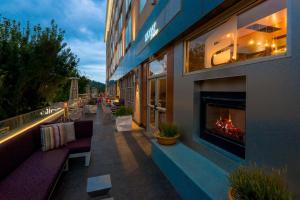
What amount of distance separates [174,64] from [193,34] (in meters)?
0.88

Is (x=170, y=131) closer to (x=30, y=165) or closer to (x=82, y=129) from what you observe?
(x=82, y=129)

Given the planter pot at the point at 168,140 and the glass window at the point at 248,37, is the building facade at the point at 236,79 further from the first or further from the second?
A: the planter pot at the point at 168,140

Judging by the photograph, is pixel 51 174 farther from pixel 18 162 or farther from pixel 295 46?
pixel 295 46

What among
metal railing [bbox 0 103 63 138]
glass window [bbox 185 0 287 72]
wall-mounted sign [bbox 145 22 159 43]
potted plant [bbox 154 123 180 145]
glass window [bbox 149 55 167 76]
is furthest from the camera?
glass window [bbox 149 55 167 76]

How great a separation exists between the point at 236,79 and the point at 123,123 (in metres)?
4.80

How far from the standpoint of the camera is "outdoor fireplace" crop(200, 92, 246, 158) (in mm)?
2242

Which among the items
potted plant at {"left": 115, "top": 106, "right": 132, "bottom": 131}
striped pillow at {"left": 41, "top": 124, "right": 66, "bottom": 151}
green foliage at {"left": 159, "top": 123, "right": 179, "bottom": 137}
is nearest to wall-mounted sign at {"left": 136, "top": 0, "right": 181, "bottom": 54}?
green foliage at {"left": 159, "top": 123, "right": 179, "bottom": 137}

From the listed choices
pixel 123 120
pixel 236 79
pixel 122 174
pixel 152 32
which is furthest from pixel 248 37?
pixel 123 120

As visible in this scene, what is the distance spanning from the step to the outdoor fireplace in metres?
0.38

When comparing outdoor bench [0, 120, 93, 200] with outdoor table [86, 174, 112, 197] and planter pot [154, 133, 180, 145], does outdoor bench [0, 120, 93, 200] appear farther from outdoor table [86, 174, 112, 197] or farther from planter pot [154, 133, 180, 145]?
planter pot [154, 133, 180, 145]

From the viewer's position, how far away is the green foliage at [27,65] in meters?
3.79

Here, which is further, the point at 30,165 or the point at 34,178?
the point at 30,165

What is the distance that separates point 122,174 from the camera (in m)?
3.01

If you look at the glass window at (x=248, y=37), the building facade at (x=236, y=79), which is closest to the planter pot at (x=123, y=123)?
the building facade at (x=236, y=79)
